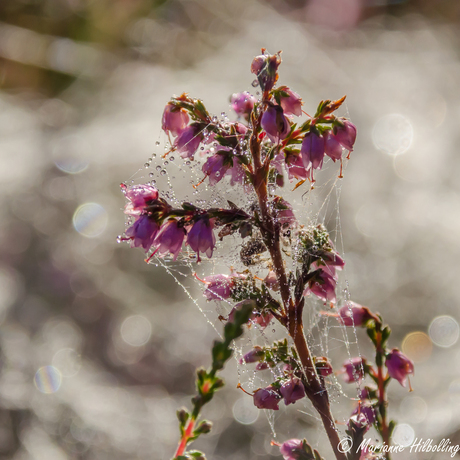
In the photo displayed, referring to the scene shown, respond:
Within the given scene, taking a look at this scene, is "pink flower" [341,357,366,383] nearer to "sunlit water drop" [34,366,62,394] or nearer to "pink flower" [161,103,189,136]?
"pink flower" [161,103,189,136]

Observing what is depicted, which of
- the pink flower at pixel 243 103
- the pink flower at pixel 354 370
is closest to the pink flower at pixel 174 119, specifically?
the pink flower at pixel 243 103

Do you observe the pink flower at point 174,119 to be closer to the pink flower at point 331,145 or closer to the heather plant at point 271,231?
the heather plant at point 271,231

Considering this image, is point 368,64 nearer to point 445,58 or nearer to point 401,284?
point 445,58

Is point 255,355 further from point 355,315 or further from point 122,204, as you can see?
point 122,204

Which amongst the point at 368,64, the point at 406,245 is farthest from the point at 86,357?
the point at 368,64

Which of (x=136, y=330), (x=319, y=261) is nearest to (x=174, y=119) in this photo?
(x=319, y=261)

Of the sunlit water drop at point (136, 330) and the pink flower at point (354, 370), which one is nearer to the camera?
the pink flower at point (354, 370)

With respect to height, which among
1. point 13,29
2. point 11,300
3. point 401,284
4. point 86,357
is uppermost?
point 13,29
